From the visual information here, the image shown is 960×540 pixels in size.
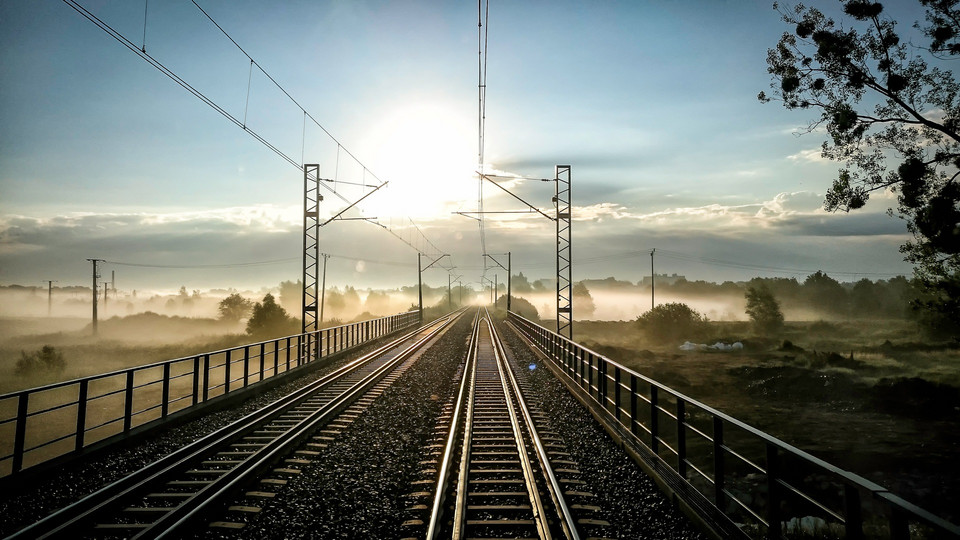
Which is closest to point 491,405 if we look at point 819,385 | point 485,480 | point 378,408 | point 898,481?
point 378,408

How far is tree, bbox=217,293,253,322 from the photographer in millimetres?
98000

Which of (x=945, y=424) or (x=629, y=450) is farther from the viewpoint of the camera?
(x=945, y=424)

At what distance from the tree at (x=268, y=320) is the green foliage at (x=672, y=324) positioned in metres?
46.8

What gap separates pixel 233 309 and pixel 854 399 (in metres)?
97.5

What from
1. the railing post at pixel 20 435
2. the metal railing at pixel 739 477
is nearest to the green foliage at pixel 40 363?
the metal railing at pixel 739 477

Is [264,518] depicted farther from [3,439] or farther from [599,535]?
[3,439]

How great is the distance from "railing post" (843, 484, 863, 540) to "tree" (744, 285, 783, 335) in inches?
2978

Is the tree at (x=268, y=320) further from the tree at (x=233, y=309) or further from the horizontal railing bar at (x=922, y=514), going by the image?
the horizontal railing bar at (x=922, y=514)

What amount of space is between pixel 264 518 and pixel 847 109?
2348 cm

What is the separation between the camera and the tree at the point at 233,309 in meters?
98.0

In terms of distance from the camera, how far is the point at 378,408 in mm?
11875

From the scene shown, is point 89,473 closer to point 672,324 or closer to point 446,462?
point 446,462

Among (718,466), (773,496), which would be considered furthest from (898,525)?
(718,466)

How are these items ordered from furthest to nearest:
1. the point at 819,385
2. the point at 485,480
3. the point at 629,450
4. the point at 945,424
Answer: the point at 819,385 → the point at 945,424 → the point at 629,450 → the point at 485,480
